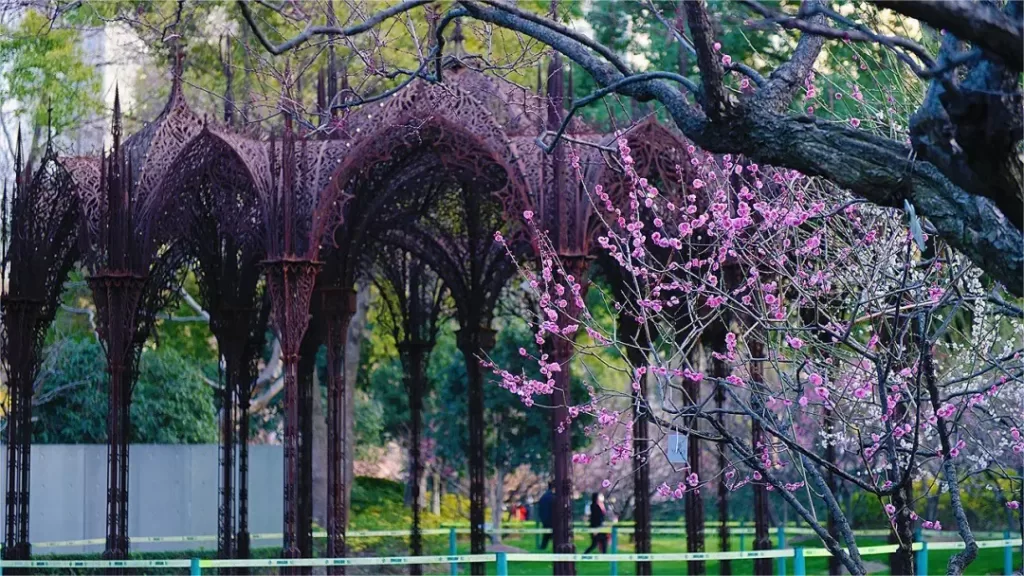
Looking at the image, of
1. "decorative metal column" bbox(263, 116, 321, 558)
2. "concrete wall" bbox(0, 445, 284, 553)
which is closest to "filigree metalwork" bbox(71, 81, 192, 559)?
"decorative metal column" bbox(263, 116, 321, 558)

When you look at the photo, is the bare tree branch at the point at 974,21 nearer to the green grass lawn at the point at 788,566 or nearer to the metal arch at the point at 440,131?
the metal arch at the point at 440,131

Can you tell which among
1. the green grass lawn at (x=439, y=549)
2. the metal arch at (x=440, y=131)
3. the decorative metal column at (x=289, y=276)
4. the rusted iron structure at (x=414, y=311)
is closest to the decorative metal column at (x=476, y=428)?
the rusted iron structure at (x=414, y=311)

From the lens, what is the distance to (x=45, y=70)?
21.2 metres

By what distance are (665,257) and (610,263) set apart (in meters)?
1.79

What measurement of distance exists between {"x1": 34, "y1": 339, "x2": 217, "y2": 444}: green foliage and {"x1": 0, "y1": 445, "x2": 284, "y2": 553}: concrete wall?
2179 millimetres

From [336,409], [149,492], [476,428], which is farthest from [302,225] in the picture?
[149,492]

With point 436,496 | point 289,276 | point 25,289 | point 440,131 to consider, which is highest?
point 440,131

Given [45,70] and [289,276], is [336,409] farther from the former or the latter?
[45,70]

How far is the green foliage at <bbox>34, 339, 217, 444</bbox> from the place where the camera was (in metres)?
23.0

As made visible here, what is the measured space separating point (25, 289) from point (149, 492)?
17.0 feet

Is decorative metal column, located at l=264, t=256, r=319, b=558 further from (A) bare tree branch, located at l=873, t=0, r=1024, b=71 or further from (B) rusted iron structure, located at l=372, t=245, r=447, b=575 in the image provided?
(A) bare tree branch, located at l=873, t=0, r=1024, b=71

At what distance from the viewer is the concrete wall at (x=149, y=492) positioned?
65.5 feet

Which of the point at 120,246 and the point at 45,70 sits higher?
the point at 45,70

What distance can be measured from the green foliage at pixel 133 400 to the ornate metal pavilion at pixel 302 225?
462cm
